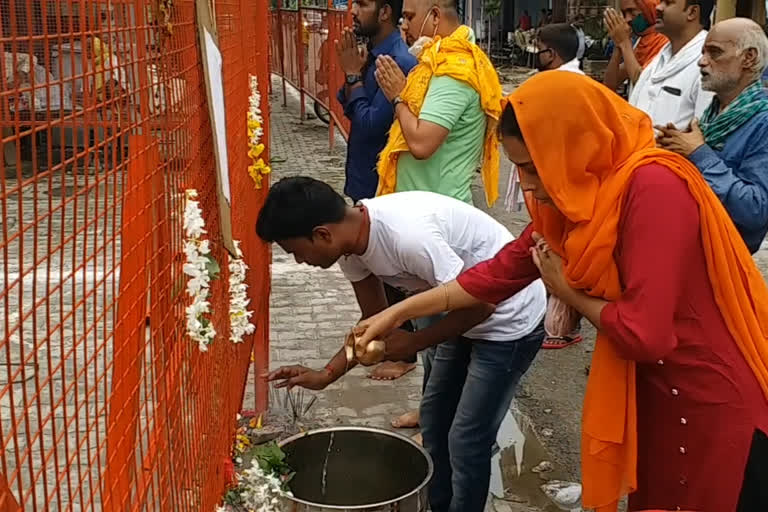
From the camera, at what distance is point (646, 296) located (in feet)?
5.80

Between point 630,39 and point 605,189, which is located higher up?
point 630,39

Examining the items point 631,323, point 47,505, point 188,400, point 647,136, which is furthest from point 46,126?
point 647,136

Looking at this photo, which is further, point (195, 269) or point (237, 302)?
point (237, 302)

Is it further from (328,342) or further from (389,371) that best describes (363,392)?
(328,342)

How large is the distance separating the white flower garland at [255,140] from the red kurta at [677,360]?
7.81 feet

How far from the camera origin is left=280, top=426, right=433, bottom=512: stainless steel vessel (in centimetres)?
269

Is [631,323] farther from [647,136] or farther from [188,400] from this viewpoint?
[188,400]

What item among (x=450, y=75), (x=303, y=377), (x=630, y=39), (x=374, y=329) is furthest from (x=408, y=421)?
(x=630, y=39)

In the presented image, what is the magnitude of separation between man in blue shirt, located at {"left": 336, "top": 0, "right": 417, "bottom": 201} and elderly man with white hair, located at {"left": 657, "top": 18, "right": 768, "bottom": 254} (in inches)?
61.1

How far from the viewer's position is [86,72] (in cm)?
114

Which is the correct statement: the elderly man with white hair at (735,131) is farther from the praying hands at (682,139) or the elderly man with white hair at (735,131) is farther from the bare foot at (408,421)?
the bare foot at (408,421)

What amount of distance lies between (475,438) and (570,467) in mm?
1084

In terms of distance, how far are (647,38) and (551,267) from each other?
3.31 m

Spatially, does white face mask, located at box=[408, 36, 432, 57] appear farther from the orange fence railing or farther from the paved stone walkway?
the orange fence railing
